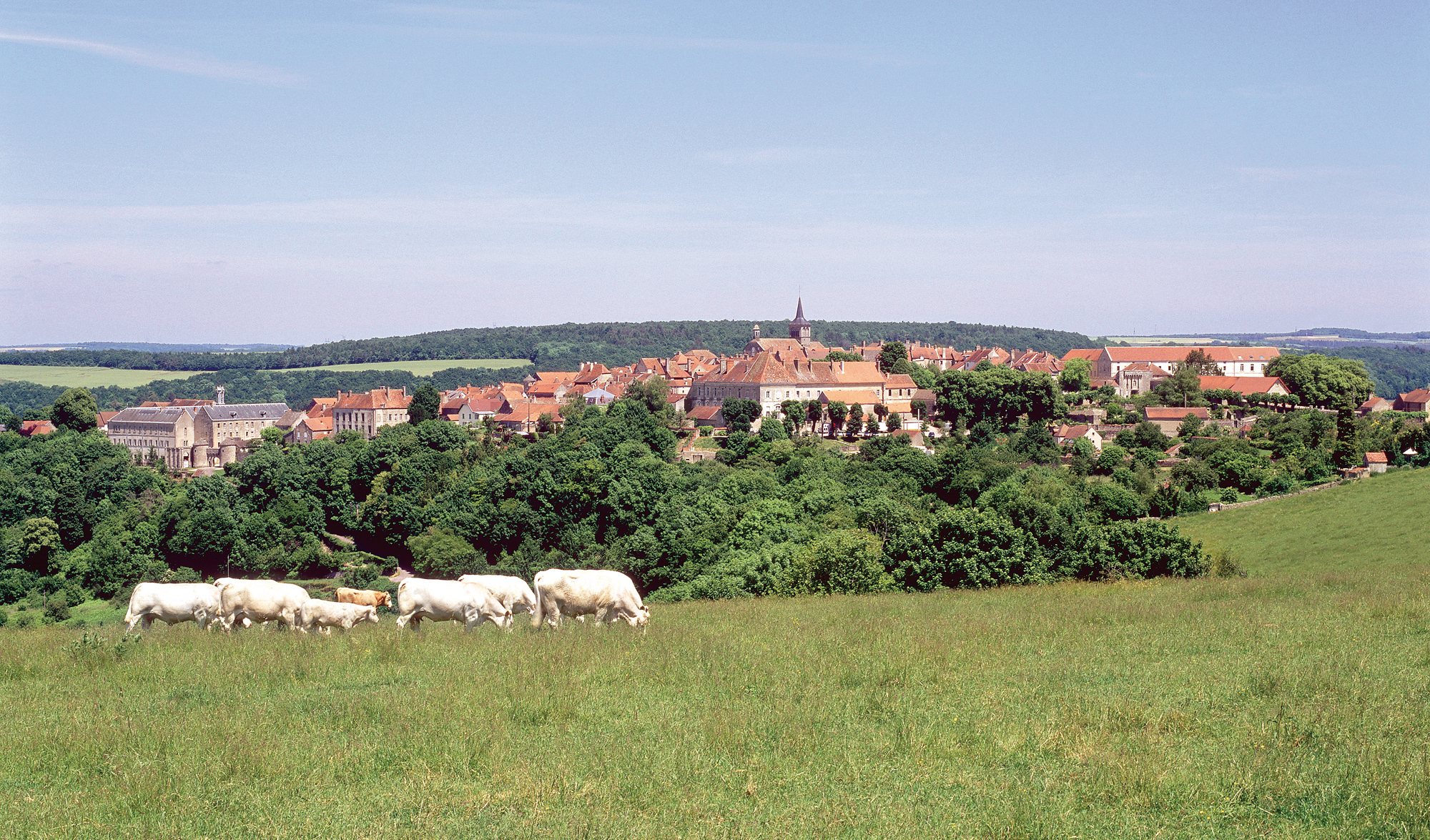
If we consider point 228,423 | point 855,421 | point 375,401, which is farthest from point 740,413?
point 228,423

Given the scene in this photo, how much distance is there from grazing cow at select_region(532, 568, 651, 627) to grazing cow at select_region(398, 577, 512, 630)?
57cm

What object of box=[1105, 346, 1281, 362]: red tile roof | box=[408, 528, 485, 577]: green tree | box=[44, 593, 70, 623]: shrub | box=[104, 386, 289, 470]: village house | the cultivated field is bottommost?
box=[44, 593, 70, 623]: shrub

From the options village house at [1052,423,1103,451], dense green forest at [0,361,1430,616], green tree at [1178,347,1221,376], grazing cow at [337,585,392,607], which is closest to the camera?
grazing cow at [337,585,392,607]

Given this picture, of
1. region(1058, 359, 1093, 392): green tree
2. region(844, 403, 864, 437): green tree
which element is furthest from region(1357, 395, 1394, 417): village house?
region(844, 403, 864, 437): green tree

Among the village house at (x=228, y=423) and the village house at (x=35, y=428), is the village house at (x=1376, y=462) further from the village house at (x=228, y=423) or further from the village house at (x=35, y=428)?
the village house at (x=228, y=423)

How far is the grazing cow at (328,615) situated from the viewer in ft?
53.6

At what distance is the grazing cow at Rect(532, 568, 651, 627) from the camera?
1584 cm

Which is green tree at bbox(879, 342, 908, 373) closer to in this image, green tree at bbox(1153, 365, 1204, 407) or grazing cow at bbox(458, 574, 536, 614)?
green tree at bbox(1153, 365, 1204, 407)

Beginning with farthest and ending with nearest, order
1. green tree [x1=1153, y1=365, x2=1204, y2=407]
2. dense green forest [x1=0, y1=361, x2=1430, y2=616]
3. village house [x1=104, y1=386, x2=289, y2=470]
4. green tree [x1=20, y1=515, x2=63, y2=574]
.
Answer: village house [x1=104, y1=386, x2=289, y2=470] → green tree [x1=1153, y1=365, x2=1204, y2=407] → green tree [x1=20, y1=515, x2=63, y2=574] → dense green forest [x1=0, y1=361, x2=1430, y2=616]

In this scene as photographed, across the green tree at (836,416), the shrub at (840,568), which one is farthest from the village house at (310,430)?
the shrub at (840,568)

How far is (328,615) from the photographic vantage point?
53.8ft

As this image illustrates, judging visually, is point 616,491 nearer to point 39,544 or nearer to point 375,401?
point 39,544

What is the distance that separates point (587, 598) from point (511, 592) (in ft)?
3.99

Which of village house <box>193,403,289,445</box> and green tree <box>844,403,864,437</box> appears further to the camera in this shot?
village house <box>193,403,289,445</box>
